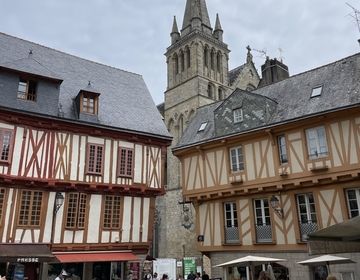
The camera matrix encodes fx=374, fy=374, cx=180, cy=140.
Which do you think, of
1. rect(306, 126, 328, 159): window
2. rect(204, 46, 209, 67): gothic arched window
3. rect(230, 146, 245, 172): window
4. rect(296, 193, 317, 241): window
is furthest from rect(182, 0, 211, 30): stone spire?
rect(296, 193, 317, 241): window

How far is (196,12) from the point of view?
33.7 m

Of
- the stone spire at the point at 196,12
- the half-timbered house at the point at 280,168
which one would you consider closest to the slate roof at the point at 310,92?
the half-timbered house at the point at 280,168

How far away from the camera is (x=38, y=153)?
12211 mm

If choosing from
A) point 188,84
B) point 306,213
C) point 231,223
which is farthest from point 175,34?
point 306,213

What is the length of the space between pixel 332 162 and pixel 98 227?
26.3 ft

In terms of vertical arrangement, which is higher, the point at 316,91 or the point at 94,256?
the point at 316,91

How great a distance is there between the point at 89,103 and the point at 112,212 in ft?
13.5

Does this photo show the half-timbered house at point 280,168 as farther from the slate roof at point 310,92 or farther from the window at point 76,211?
the window at point 76,211

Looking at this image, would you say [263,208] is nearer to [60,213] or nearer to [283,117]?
[283,117]

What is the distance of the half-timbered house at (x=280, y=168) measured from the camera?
11.6 metres

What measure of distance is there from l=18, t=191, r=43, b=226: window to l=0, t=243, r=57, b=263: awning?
702mm

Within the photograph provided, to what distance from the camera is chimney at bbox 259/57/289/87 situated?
19.1 metres

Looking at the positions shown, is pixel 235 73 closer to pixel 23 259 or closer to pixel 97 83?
pixel 97 83

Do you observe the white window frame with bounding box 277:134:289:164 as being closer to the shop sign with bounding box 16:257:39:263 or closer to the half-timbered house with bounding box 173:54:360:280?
the half-timbered house with bounding box 173:54:360:280
